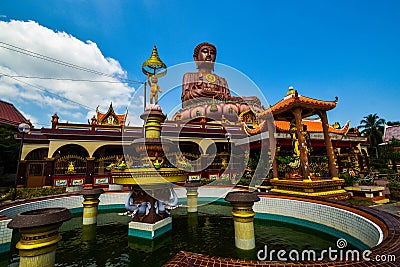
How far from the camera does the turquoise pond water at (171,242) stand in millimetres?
4824

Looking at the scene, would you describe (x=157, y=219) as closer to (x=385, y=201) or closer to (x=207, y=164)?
(x=385, y=201)

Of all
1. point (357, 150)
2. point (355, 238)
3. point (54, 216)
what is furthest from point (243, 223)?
point (357, 150)

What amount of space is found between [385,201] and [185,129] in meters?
14.0

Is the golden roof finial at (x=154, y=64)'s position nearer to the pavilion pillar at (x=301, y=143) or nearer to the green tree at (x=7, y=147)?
the pavilion pillar at (x=301, y=143)

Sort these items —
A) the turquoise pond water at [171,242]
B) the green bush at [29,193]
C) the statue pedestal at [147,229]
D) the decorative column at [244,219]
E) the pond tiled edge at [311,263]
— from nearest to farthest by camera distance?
the pond tiled edge at [311,263] < the turquoise pond water at [171,242] < the decorative column at [244,219] < the statue pedestal at [147,229] < the green bush at [29,193]

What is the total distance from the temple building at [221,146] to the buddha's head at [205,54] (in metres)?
14.1

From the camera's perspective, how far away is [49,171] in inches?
597

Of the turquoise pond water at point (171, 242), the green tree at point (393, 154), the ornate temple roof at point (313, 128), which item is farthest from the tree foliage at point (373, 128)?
the turquoise pond water at point (171, 242)

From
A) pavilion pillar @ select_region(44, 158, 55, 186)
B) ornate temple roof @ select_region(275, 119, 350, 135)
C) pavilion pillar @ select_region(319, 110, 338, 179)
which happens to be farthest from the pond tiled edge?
pavilion pillar @ select_region(44, 158, 55, 186)

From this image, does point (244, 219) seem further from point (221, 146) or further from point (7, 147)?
point (7, 147)

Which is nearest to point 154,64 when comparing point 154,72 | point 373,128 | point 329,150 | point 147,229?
point 154,72

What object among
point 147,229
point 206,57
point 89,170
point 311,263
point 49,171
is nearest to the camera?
point 311,263

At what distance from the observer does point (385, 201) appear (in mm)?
9141

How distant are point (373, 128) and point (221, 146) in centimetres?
3963
